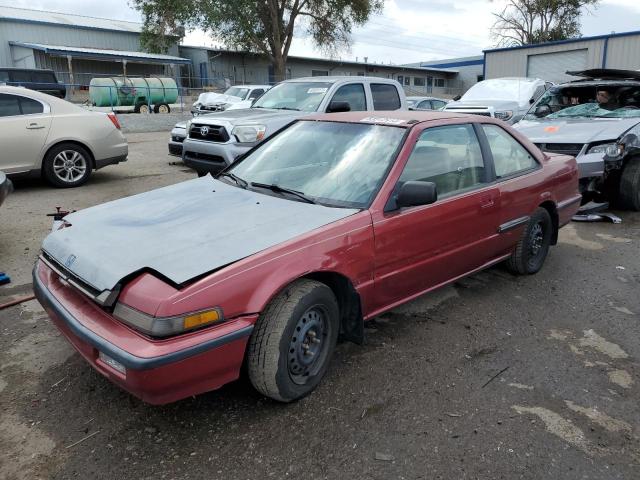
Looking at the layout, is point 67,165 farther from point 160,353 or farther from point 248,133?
point 160,353

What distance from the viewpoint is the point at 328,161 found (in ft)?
11.5

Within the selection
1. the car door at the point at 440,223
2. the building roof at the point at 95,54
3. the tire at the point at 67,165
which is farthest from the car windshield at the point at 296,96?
the building roof at the point at 95,54

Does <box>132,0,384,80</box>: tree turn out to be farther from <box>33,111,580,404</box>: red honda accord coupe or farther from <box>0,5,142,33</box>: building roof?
<box>33,111,580,404</box>: red honda accord coupe

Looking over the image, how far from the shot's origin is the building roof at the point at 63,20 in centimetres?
3472

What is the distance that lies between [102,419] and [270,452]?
90 centimetres

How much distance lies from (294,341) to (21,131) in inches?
253

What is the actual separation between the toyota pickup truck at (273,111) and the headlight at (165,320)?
4866mm

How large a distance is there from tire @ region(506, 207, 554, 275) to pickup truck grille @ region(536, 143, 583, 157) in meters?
2.20

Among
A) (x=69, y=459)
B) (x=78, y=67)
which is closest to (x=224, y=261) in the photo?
(x=69, y=459)

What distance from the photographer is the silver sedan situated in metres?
7.26

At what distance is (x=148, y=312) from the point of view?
2248 mm

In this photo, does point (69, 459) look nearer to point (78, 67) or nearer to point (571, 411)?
point (571, 411)

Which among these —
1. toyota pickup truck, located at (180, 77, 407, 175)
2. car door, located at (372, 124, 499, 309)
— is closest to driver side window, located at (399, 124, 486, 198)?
car door, located at (372, 124, 499, 309)

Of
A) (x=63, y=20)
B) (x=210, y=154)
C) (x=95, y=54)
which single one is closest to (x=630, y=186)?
(x=210, y=154)
